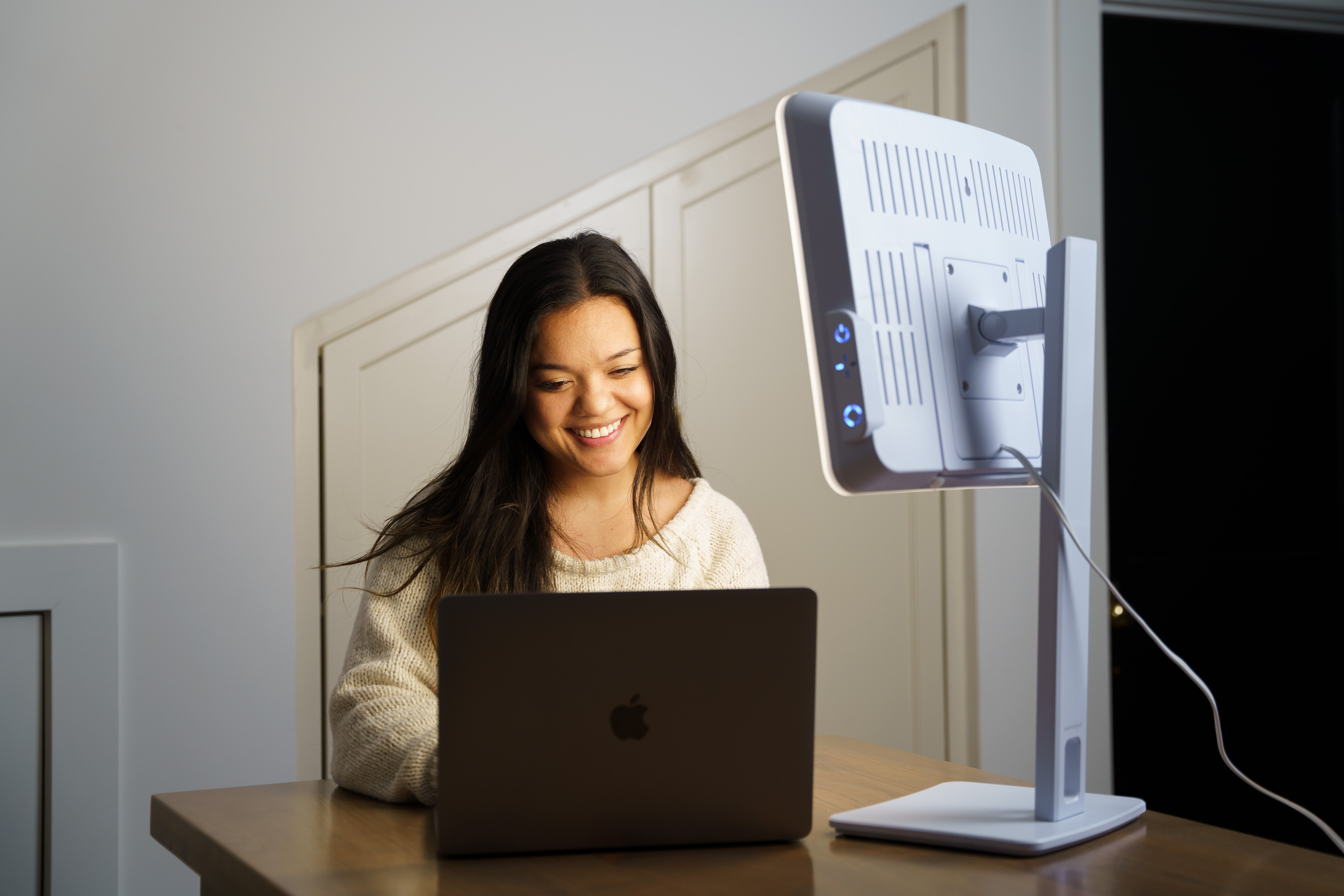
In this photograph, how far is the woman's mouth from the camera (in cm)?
144

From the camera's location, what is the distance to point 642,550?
1502 millimetres

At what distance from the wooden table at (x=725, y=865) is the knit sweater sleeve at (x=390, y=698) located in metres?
0.05

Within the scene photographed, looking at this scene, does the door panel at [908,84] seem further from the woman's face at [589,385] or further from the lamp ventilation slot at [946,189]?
the lamp ventilation slot at [946,189]

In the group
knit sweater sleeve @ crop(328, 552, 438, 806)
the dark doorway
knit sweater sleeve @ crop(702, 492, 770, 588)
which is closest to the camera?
knit sweater sleeve @ crop(328, 552, 438, 806)

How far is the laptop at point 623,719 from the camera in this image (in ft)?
2.68

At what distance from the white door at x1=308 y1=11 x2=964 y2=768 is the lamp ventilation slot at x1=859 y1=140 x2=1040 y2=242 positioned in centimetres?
132

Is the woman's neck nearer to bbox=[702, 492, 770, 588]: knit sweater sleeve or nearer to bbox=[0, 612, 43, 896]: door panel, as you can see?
bbox=[702, 492, 770, 588]: knit sweater sleeve

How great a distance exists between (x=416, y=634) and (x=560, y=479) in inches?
13.4

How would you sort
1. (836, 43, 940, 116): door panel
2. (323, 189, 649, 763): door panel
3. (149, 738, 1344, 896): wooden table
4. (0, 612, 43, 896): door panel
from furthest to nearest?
(836, 43, 940, 116): door panel
(323, 189, 649, 763): door panel
(0, 612, 43, 896): door panel
(149, 738, 1344, 896): wooden table

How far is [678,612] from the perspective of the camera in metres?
0.84

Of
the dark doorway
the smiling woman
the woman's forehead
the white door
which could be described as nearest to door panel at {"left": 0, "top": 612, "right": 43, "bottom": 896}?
the white door

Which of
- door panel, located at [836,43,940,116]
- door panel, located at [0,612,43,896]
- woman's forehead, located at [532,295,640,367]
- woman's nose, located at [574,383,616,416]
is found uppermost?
door panel, located at [836,43,940,116]

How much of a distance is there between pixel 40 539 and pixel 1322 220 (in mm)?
2967

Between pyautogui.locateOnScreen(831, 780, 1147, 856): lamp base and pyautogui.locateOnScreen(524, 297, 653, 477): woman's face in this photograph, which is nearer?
pyautogui.locateOnScreen(831, 780, 1147, 856): lamp base
